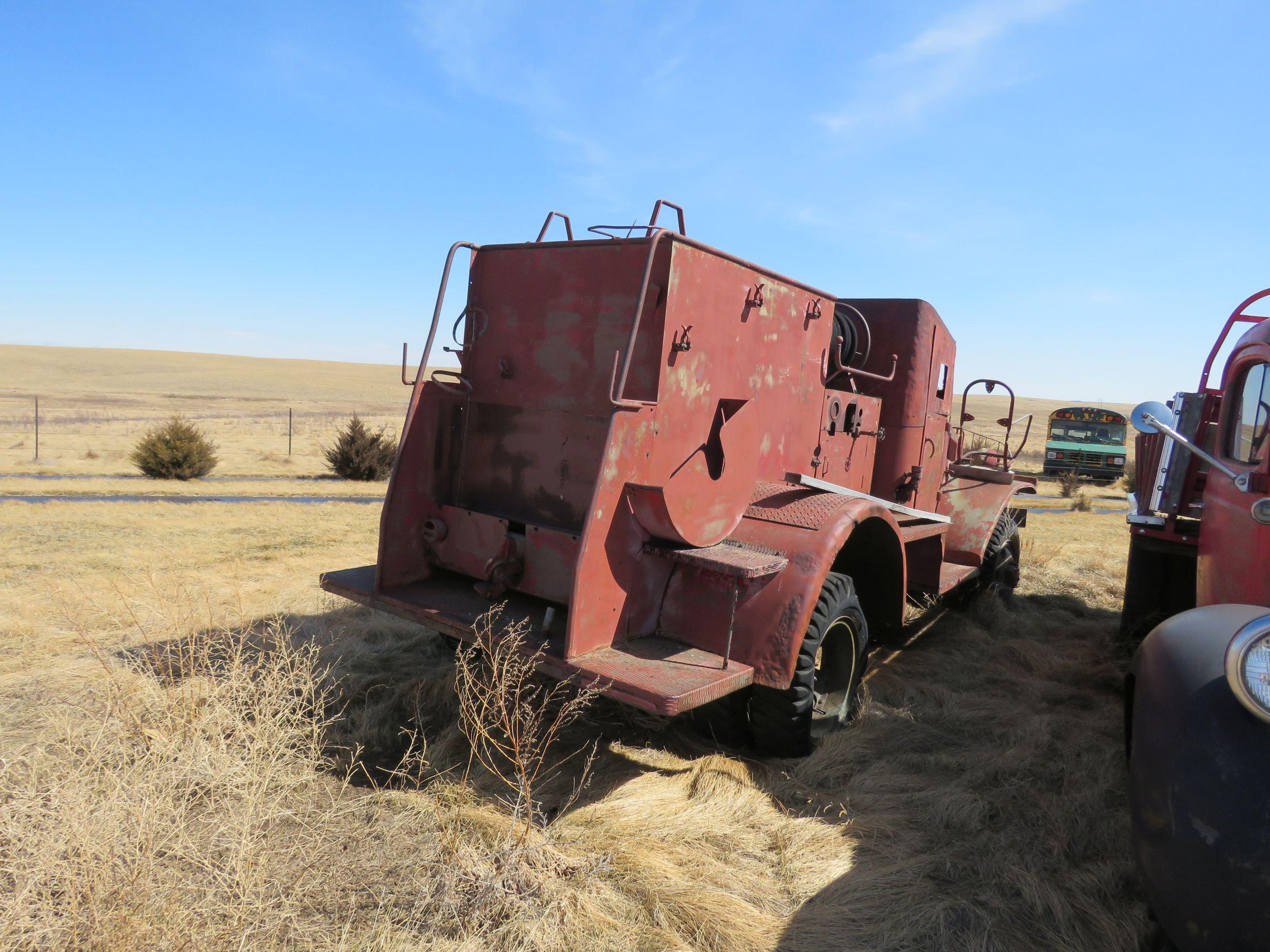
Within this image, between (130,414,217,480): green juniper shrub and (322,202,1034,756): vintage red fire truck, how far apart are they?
13.4 m

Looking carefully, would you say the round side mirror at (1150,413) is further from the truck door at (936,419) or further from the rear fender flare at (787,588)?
the truck door at (936,419)

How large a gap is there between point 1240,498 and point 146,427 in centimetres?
3361

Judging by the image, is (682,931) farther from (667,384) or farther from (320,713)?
(667,384)

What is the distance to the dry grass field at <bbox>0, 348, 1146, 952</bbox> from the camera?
2.51 m

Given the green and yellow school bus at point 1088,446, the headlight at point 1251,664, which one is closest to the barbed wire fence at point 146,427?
the headlight at point 1251,664

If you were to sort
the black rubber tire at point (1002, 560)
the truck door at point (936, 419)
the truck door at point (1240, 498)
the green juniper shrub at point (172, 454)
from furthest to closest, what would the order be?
the green juniper shrub at point (172, 454)
the black rubber tire at point (1002, 560)
the truck door at point (936, 419)
the truck door at point (1240, 498)

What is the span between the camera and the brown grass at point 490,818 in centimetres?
250

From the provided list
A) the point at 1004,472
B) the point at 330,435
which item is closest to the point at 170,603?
the point at 1004,472

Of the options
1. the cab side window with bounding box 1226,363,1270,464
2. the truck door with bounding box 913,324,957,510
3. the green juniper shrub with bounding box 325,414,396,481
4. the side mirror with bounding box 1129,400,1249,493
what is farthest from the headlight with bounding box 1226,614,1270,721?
the green juniper shrub with bounding box 325,414,396,481

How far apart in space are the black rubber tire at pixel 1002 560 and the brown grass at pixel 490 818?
6.49 ft

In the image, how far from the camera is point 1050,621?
7301mm

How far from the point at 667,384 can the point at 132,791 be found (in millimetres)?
2623

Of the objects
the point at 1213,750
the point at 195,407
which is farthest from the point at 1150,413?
the point at 195,407

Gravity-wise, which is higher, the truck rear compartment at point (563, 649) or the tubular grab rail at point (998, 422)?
the tubular grab rail at point (998, 422)
